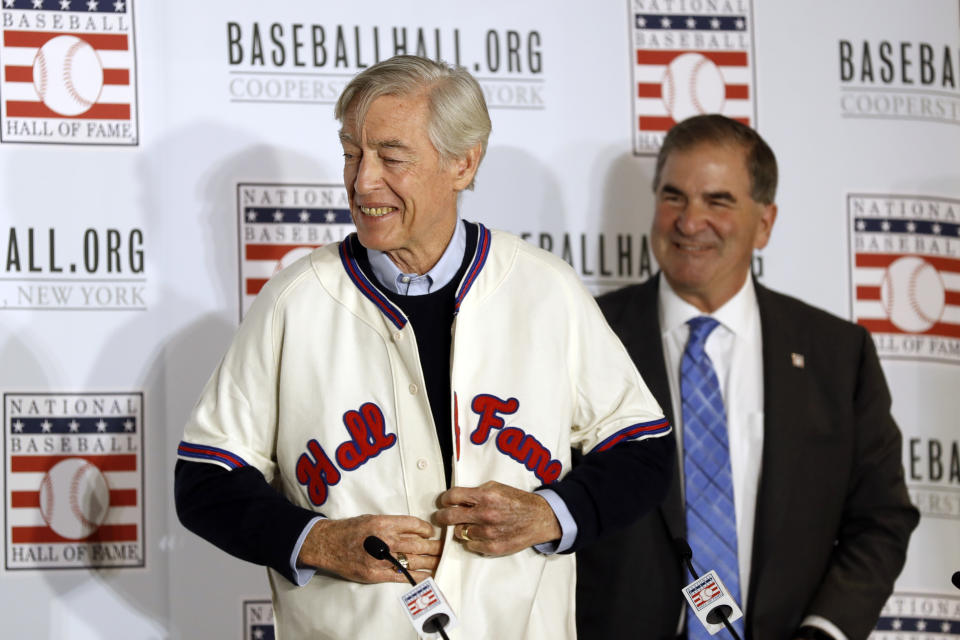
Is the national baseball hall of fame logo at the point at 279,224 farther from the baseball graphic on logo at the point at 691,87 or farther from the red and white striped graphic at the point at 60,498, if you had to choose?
the baseball graphic on logo at the point at 691,87

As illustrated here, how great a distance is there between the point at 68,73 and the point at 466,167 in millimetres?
1449

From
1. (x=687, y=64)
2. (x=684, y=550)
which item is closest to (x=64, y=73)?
(x=687, y=64)

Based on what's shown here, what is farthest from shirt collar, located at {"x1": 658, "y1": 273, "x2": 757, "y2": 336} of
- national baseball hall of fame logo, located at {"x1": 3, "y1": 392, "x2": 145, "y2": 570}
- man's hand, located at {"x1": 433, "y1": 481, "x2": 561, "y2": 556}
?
national baseball hall of fame logo, located at {"x1": 3, "y1": 392, "x2": 145, "y2": 570}

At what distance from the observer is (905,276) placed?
3609 millimetres

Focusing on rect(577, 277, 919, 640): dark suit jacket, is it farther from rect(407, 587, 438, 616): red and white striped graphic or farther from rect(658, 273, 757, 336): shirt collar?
rect(407, 587, 438, 616): red and white striped graphic

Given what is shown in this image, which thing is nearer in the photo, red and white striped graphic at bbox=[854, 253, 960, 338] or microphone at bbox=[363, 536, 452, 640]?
microphone at bbox=[363, 536, 452, 640]

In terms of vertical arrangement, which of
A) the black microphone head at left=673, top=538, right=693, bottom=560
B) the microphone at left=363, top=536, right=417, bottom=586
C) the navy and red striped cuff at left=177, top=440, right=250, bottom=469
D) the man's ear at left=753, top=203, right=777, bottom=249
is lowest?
the black microphone head at left=673, top=538, right=693, bottom=560

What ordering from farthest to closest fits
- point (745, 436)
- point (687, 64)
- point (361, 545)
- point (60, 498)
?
point (687, 64) → point (60, 498) → point (745, 436) → point (361, 545)

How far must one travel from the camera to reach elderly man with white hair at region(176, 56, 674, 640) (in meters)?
2.10

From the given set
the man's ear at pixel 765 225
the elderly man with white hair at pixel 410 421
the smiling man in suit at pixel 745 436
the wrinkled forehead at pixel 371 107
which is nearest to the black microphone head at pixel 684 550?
the elderly man with white hair at pixel 410 421

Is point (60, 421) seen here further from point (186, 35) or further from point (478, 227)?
point (478, 227)

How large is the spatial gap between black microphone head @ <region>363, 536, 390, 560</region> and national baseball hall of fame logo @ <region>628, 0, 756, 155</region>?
1.89 meters

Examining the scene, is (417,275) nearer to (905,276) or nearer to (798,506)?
(798,506)

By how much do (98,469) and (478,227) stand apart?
4.61 ft
